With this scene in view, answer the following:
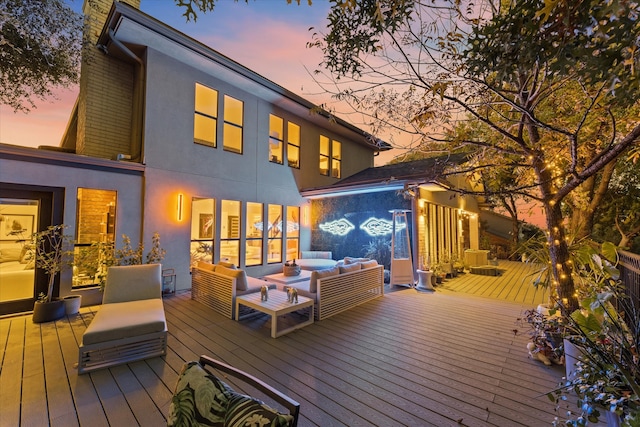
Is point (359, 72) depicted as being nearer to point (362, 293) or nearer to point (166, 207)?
point (362, 293)

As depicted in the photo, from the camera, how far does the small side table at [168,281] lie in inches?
258

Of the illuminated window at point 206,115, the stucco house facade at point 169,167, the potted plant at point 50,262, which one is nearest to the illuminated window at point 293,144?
the stucco house facade at point 169,167

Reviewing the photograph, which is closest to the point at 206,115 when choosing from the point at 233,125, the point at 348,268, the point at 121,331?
the point at 233,125

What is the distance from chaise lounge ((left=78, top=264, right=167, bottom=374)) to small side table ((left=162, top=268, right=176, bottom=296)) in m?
2.35

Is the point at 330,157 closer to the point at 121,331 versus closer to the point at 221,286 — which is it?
the point at 221,286

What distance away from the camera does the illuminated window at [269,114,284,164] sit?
31.0ft

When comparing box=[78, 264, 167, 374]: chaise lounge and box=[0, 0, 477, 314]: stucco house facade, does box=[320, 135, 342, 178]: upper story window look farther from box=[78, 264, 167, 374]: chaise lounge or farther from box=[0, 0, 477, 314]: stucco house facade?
box=[78, 264, 167, 374]: chaise lounge

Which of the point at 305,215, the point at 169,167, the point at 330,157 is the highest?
the point at 330,157

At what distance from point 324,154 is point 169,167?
6361mm

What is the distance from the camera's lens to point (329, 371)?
3.17 meters

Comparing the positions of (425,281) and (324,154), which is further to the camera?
(324,154)

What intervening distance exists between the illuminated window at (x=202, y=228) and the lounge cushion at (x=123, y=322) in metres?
3.39

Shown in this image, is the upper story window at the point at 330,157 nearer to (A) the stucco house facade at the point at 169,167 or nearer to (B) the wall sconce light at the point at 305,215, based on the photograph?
(A) the stucco house facade at the point at 169,167

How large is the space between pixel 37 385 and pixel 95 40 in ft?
26.3
